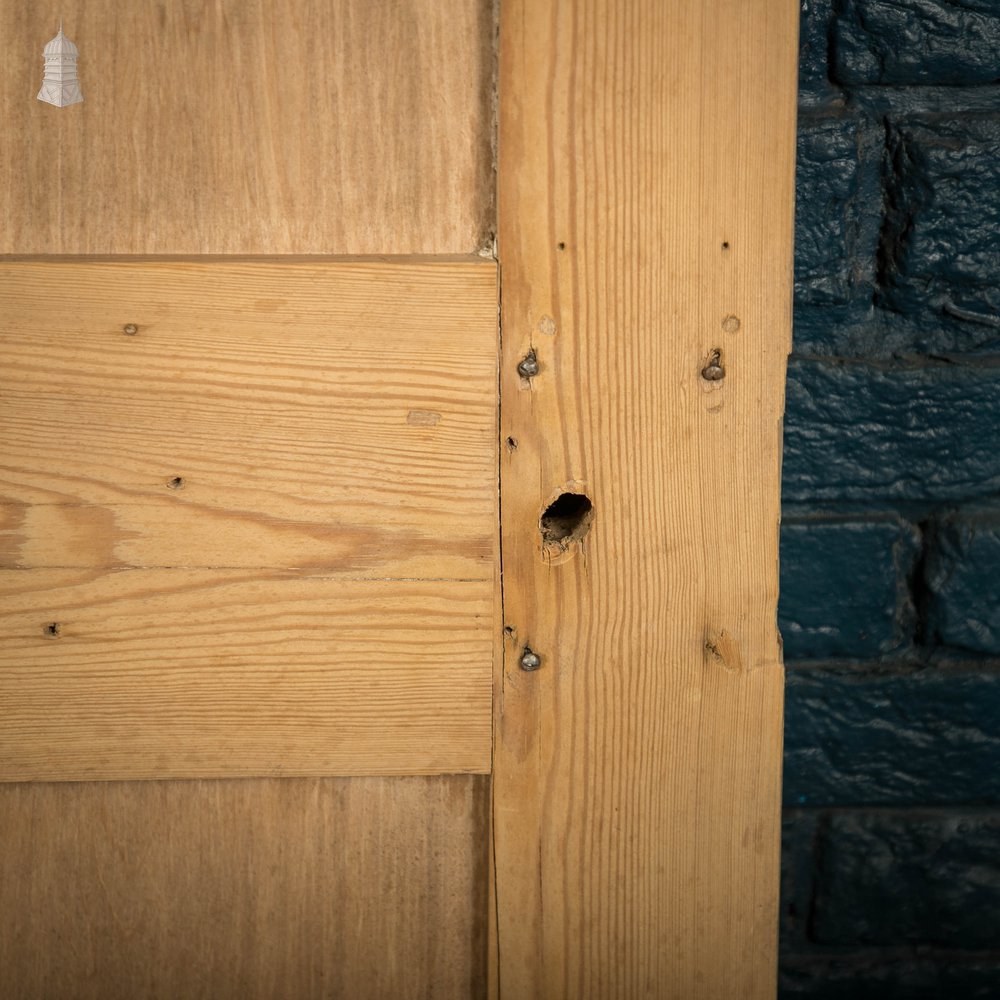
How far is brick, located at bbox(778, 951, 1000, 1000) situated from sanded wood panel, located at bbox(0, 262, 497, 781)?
0.45 meters

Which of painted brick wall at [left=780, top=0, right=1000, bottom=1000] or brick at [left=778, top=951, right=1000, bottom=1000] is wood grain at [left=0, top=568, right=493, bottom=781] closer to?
painted brick wall at [left=780, top=0, right=1000, bottom=1000]

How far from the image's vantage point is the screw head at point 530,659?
68 centimetres

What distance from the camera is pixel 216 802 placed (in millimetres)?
694

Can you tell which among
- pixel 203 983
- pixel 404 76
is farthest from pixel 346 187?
pixel 203 983

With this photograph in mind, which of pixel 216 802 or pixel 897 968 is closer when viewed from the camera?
pixel 216 802

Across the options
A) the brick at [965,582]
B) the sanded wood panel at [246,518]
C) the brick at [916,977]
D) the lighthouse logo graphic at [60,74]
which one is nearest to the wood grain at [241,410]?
the sanded wood panel at [246,518]

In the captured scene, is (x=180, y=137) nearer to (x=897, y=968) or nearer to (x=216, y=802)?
(x=216, y=802)

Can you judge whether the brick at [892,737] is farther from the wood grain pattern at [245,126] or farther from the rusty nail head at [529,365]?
the wood grain pattern at [245,126]

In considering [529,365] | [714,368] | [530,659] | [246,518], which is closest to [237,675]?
[246,518]

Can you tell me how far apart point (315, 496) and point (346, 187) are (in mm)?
244

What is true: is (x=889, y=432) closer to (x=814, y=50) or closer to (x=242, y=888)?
Answer: (x=814, y=50)

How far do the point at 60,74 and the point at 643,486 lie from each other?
21.6 inches

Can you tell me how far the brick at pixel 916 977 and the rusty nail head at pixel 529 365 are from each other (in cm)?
65

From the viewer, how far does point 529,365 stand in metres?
0.65
